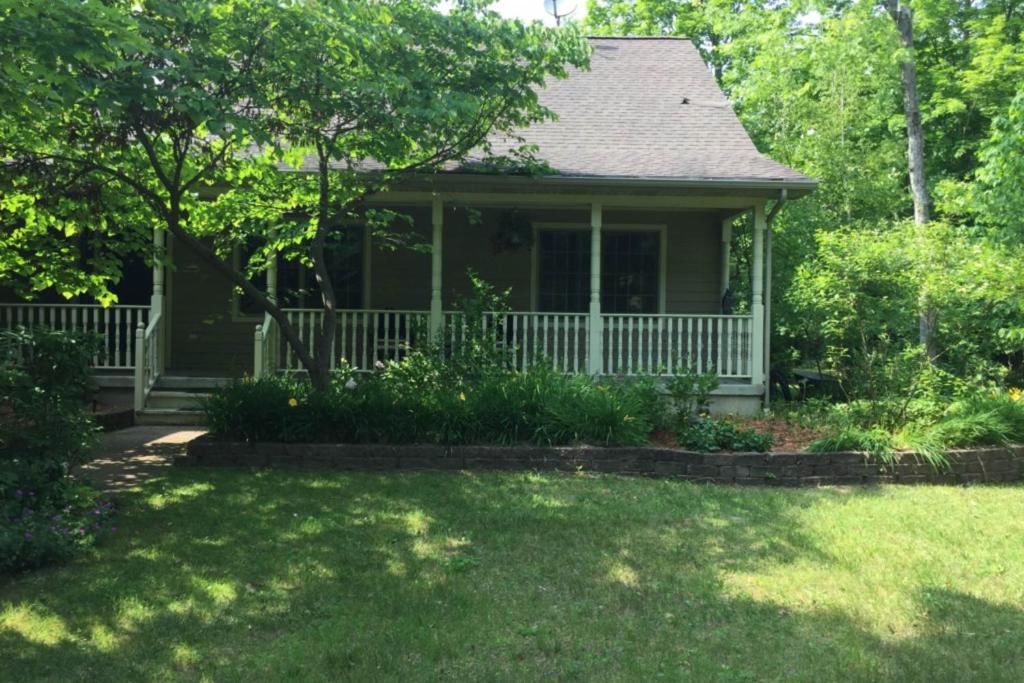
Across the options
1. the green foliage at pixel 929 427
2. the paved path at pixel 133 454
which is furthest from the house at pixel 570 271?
the green foliage at pixel 929 427

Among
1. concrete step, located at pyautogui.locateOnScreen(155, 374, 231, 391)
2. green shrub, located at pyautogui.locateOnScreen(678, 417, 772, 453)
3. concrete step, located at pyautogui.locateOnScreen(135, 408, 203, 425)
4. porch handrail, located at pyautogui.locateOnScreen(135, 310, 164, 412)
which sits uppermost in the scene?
porch handrail, located at pyautogui.locateOnScreen(135, 310, 164, 412)

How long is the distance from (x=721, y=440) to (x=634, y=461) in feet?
3.00

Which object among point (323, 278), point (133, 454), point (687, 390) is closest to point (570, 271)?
point (687, 390)

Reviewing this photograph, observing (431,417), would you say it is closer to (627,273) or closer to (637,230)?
(627,273)

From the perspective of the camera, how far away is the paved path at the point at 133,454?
7.34 m

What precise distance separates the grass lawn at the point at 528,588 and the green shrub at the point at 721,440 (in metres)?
0.78

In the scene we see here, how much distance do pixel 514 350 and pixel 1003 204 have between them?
736 centimetres

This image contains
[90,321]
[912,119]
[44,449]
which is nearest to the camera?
[44,449]

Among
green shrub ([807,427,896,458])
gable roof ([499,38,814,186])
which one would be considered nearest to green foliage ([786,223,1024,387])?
green shrub ([807,427,896,458])

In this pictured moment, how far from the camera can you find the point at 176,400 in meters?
10.9

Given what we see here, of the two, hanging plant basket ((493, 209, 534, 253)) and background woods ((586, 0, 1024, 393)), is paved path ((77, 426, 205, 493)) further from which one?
background woods ((586, 0, 1024, 393))

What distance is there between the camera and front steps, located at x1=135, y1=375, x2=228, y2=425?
1059 cm

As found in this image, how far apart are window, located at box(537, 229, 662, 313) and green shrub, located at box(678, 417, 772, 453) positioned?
17.2 feet

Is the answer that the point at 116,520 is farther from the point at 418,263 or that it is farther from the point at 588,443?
the point at 418,263
